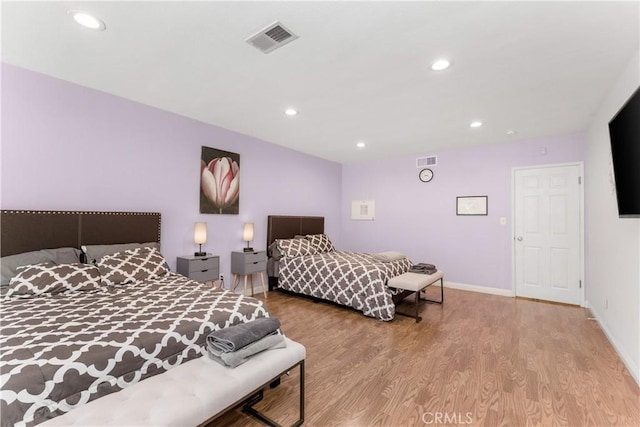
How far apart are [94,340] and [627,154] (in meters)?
3.62

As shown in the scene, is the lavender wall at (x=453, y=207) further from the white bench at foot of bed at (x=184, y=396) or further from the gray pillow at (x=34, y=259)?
the gray pillow at (x=34, y=259)

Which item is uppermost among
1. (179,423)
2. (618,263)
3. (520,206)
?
(520,206)

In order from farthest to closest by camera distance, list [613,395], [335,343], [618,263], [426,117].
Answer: [426,117] → [335,343] → [618,263] → [613,395]

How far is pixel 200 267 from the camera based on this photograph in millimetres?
3584

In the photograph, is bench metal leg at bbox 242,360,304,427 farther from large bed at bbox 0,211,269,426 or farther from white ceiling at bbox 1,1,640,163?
white ceiling at bbox 1,1,640,163

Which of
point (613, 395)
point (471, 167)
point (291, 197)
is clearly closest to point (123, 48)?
point (291, 197)

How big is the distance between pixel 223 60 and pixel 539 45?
7.91 feet

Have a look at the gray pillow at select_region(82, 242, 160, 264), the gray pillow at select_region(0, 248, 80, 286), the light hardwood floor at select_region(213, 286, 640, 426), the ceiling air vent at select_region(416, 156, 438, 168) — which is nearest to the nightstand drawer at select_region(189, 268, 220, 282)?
the gray pillow at select_region(82, 242, 160, 264)

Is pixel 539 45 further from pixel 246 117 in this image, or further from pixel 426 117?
pixel 246 117

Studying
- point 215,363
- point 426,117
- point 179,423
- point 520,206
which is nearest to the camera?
point 179,423

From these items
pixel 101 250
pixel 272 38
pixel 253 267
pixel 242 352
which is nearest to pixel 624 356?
pixel 242 352

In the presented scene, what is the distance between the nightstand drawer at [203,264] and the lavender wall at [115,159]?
0.36 metres

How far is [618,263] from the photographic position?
266cm

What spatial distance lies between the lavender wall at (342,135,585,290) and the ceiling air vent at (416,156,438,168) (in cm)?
9
